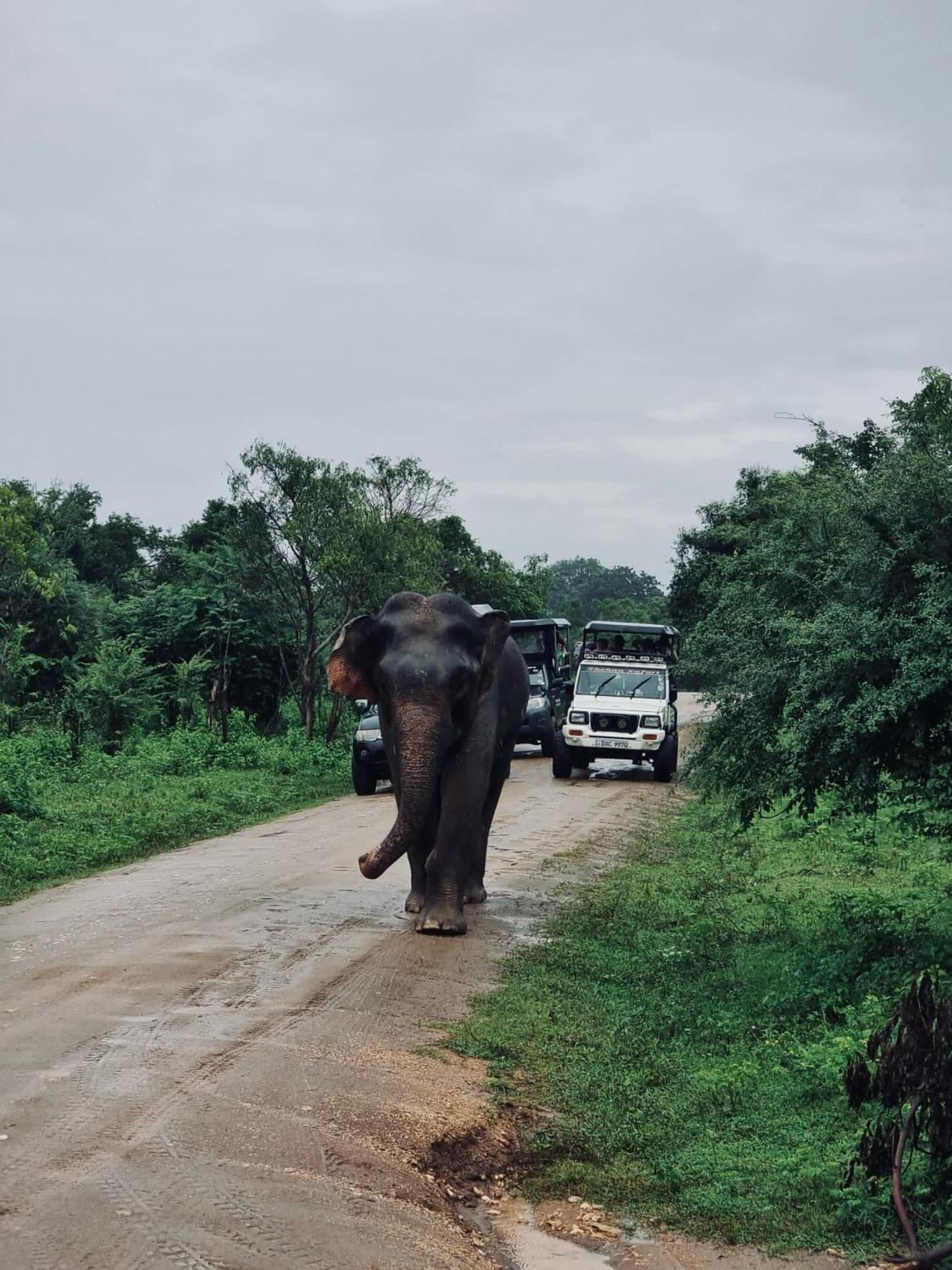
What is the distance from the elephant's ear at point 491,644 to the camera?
1179cm

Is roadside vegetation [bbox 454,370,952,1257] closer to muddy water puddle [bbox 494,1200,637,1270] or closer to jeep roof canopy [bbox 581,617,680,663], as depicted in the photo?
muddy water puddle [bbox 494,1200,637,1270]

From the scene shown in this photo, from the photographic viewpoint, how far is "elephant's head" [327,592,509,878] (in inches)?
423

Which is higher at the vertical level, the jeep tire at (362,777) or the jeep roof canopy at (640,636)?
the jeep roof canopy at (640,636)

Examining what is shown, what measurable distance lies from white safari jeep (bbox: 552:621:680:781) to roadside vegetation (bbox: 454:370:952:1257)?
12171 millimetres

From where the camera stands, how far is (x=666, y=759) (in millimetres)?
26047

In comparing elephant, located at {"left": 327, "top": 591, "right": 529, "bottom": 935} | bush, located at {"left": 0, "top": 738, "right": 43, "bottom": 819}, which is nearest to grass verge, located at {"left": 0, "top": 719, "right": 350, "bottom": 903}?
bush, located at {"left": 0, "top": 738, "right": 43, "bottom": 819}

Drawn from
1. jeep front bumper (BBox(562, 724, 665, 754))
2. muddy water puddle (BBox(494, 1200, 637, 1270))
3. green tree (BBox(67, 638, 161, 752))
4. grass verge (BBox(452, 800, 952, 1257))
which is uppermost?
green tree (BBox(67, 638, 161, 752))

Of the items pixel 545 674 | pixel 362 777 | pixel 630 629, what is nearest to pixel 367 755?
pixel 362 777

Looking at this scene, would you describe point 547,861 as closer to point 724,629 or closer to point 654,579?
point 724,629

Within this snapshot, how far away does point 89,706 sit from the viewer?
2681 centimetres

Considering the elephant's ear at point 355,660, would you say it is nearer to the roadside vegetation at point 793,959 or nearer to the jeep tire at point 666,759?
the roadside vegetation at point 793,959

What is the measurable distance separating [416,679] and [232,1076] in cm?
449

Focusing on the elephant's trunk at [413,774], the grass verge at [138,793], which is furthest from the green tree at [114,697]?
the elephant's trunk at [413,774]

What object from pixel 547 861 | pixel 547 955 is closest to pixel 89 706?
pixel 547 861
